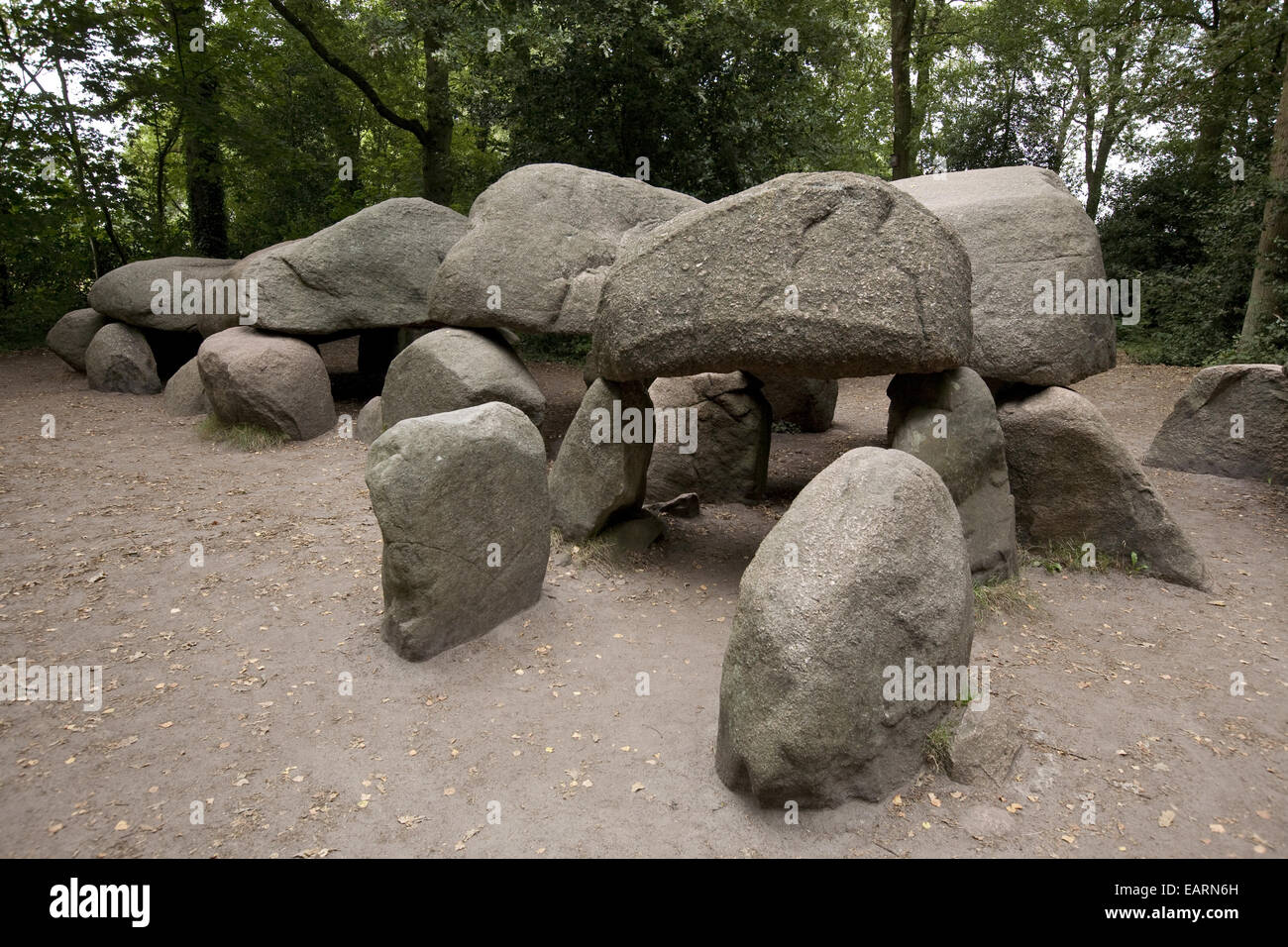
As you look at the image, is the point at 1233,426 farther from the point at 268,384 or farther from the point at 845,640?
the point at 268,384

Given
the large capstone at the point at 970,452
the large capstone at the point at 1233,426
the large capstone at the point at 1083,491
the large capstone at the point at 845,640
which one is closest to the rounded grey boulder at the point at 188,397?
the large capstone at the point at 970,452

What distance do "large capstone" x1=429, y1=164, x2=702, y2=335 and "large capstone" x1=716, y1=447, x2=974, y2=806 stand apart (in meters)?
4.38

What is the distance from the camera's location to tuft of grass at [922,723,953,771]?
3.56 meters

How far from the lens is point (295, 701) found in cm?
422

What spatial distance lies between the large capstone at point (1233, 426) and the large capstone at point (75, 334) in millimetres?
13500

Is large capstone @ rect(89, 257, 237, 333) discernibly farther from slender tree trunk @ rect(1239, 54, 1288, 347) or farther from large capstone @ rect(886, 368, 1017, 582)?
slender tree trunk @ rect(1239, 54, 1288, 347)

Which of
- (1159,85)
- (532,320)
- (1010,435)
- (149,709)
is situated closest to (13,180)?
(532,320)

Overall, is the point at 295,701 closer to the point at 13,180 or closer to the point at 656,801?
the point at 656,801

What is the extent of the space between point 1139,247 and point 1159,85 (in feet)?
11.9

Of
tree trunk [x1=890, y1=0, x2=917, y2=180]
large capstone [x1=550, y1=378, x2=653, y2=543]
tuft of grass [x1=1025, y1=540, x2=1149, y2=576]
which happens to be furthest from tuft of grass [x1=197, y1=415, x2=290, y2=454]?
tree trunk [x1=890, y1=0, x2=917, y2=180]

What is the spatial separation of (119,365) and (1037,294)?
10.9 m

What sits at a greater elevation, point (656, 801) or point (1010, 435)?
point (1010, 435)

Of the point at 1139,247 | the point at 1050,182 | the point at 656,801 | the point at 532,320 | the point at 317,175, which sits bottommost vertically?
the point at 656,801

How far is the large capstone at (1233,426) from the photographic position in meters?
7.45
